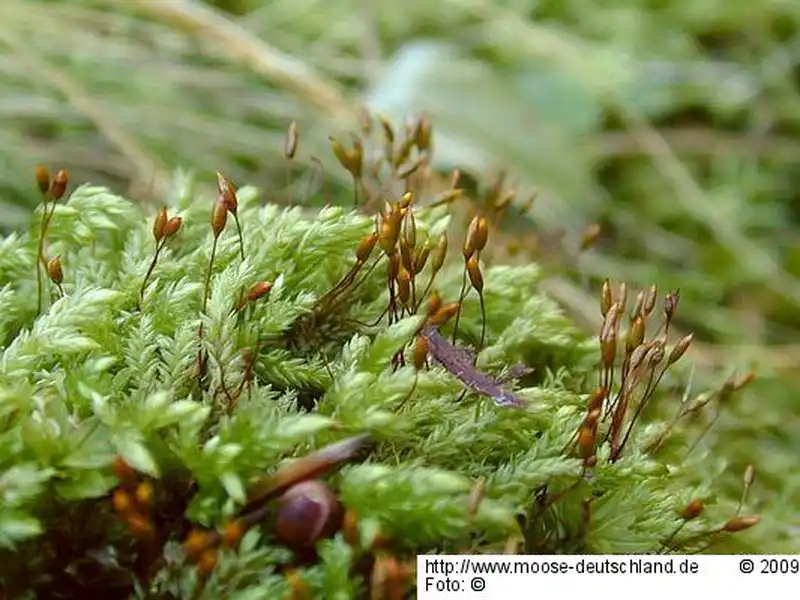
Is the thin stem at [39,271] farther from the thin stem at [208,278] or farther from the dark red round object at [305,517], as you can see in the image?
the dark red round object at [305,517]

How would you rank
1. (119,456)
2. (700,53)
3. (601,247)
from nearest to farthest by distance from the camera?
(119,456), (601,247), (700,53)

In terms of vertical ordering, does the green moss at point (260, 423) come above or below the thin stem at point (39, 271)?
below

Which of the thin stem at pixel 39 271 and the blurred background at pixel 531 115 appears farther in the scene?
the blurred background at pixel 531 115

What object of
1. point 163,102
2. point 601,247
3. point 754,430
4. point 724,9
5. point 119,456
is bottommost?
point 754,430

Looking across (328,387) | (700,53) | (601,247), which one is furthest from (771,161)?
(328,387)

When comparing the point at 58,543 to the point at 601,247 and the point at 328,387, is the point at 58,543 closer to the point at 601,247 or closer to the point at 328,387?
the point at 328,387

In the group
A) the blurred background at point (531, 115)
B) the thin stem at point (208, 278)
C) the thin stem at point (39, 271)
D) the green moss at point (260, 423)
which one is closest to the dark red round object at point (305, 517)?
the green moss at point (260, 423)

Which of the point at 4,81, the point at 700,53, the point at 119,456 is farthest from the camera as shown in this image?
the point at 700,53

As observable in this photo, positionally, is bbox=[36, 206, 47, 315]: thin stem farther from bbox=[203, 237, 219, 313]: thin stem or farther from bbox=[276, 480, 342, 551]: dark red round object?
bbox=[276, 480, 342, 551]: dark red round object

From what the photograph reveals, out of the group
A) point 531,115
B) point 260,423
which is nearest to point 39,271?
point 260,423
